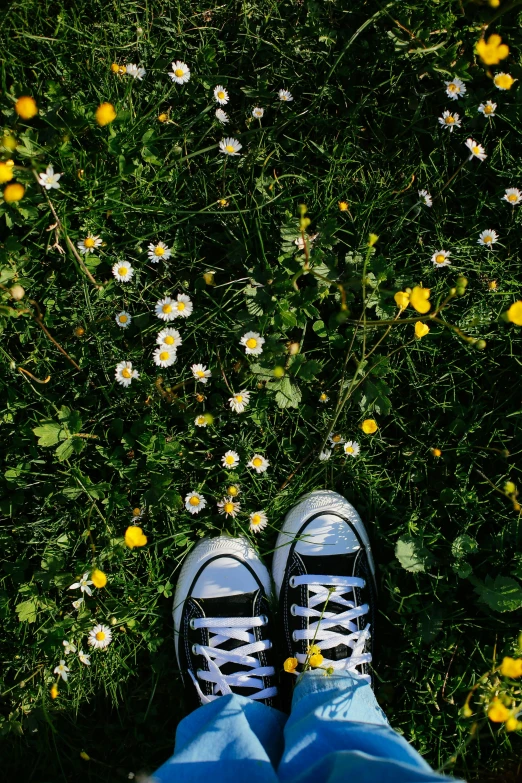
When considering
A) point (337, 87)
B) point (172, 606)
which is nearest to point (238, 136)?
point (337, 87)

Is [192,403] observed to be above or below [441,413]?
above

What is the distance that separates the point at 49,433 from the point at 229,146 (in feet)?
3.92

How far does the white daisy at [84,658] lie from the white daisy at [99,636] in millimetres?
49

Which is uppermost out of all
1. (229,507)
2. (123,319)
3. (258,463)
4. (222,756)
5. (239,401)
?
(123,319)

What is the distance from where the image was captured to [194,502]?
7.30 feet

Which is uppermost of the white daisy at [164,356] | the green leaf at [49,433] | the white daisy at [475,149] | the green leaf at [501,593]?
the white daisy at [475,149]

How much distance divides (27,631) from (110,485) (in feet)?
2.03

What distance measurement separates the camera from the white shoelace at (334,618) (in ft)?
7.38

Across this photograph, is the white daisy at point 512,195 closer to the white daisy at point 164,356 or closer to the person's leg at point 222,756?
the white daisy at point 164,356

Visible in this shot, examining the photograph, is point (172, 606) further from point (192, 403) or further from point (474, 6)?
point (474, 6)

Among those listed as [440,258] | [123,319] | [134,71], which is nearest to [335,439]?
[440,258]

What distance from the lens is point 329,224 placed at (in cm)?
213

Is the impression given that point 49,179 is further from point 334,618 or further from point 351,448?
point 334,618

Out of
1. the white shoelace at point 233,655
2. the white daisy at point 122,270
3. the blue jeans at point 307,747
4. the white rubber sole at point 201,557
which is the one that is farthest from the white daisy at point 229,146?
the blue jeans at point 307,747
